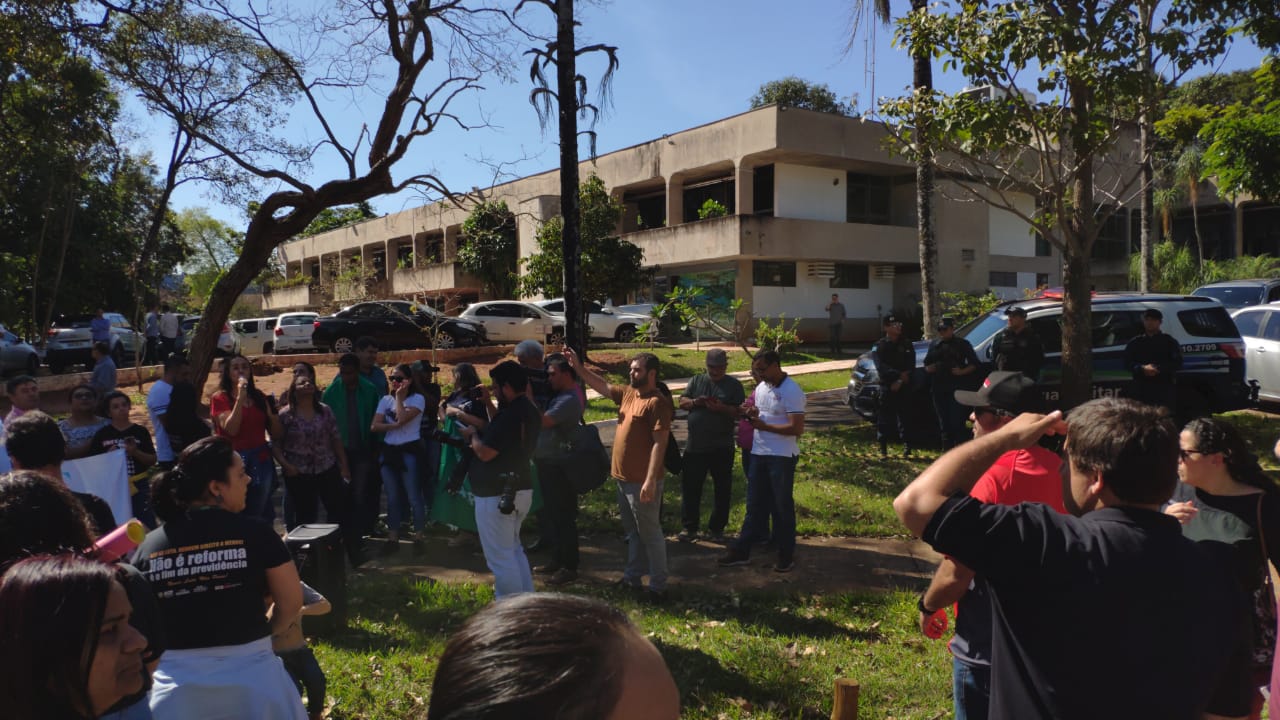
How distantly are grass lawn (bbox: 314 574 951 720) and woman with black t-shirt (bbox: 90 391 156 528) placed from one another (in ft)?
5.53

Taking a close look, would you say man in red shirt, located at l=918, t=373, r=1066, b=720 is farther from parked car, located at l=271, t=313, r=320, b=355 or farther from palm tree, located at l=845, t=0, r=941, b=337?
parked car, located at l=271, t=313, r=320, b=355

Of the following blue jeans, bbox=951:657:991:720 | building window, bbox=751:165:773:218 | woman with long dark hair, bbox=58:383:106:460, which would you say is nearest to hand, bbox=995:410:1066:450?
blue jeans, bbox=951:657:991:720

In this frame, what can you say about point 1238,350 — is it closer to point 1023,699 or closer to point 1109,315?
point 1109,315

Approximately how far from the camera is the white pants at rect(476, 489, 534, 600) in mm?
5211

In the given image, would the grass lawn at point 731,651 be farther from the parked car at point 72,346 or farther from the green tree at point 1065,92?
the parked car at point 72,346

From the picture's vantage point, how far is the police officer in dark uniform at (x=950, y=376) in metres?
9.91

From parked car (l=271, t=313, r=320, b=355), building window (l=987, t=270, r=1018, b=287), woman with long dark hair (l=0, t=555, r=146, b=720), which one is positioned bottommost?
woman with long dark hair (l=0, t=555, r=146, b=720)

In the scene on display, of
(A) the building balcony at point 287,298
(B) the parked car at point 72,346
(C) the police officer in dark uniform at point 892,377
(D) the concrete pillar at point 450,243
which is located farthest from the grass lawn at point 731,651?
(A) the building balcony at point 287,298

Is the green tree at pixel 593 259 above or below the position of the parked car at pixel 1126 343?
above

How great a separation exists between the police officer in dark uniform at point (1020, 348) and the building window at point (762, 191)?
17854 mm

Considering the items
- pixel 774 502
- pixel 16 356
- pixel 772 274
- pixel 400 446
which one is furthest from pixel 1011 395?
pixel 772 274

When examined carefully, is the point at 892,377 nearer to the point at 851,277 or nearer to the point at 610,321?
the point at 610,321

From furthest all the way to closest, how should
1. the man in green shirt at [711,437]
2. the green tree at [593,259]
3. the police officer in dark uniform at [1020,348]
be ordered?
the green tree at [593,259], the police officer in dark uniform at [1020,348], the man in green shirt at [711,437]

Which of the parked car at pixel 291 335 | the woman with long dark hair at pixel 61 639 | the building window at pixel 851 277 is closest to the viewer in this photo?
the woman with long dark hair at pixel 61 639
